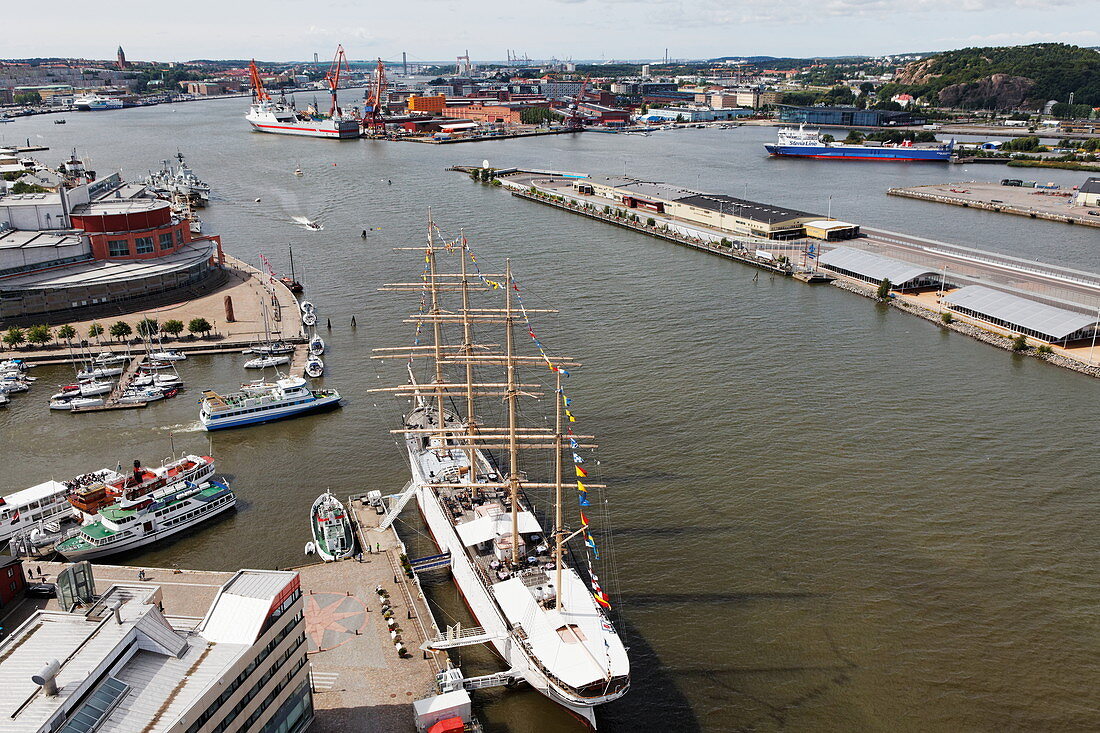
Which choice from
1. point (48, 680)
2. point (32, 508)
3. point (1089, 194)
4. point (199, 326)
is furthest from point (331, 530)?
point (1089, 194)

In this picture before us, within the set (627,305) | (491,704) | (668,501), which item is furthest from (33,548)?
(627,305)

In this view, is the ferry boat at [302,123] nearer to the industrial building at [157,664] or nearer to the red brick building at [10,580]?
the red brick building at [10,580]

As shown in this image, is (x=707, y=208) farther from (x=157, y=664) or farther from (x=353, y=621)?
(x=157, y=664)

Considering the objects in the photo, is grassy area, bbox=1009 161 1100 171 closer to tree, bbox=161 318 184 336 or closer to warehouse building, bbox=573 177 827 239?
warehouse building, bbox=573 177 827 239

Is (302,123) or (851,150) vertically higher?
(302,123)

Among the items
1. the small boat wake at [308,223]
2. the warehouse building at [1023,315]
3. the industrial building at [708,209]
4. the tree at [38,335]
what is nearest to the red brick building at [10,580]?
the tree at [38,335]
